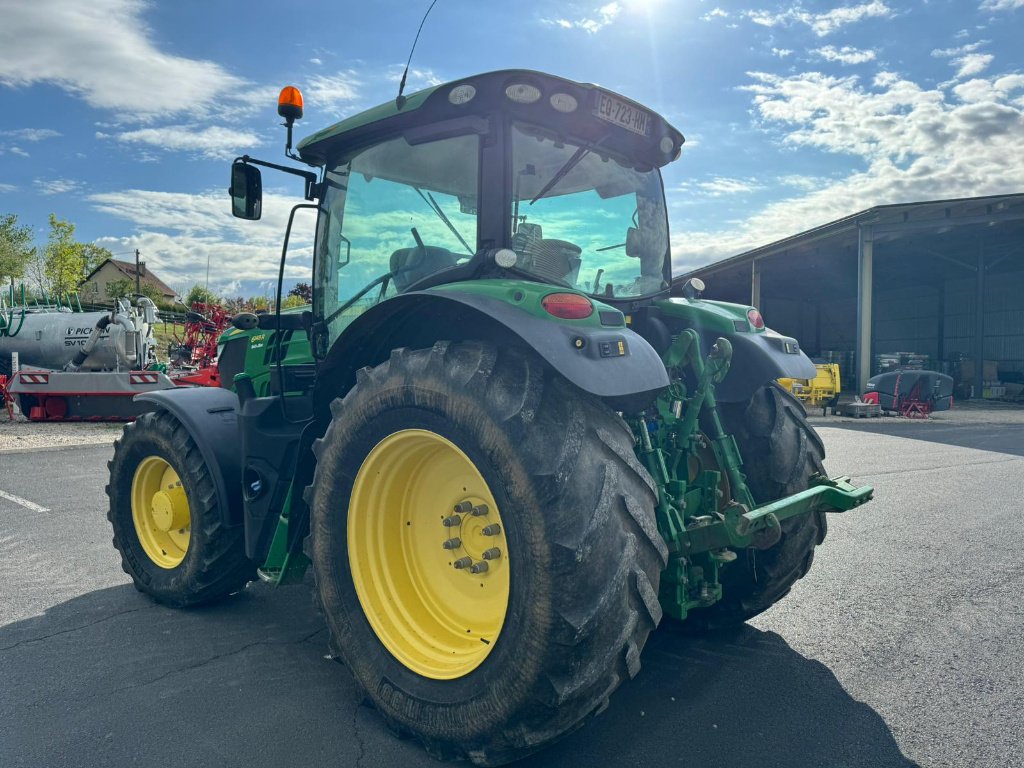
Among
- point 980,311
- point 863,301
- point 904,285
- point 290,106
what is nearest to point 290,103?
point 290,106

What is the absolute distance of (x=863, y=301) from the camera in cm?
2145

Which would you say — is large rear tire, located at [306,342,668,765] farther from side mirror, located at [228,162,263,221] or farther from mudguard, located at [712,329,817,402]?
side mirror, located at [228,162,263,221]

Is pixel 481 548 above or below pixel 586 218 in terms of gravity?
below

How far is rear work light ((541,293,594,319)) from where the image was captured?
240 centimetres

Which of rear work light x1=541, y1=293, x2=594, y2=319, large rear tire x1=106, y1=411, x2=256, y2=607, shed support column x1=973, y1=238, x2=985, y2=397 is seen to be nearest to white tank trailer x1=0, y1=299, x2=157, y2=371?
large rear tire x1=106, y1=411, x2=256, y2=607

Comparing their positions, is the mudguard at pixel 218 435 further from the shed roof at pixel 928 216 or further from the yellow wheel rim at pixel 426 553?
the shed roof at pixel 928 216

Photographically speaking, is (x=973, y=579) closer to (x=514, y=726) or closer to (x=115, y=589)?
(x=514, y=726)

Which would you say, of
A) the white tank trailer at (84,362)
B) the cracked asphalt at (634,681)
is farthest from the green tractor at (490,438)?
the white tank trailer at (84,362)

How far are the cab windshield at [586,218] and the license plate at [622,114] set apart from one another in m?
0.15

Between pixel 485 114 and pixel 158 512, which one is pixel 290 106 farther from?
pixel 158 512

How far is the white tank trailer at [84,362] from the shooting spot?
509 inches

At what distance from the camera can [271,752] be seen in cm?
249

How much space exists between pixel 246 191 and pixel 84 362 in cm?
1281

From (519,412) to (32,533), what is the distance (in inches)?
190
